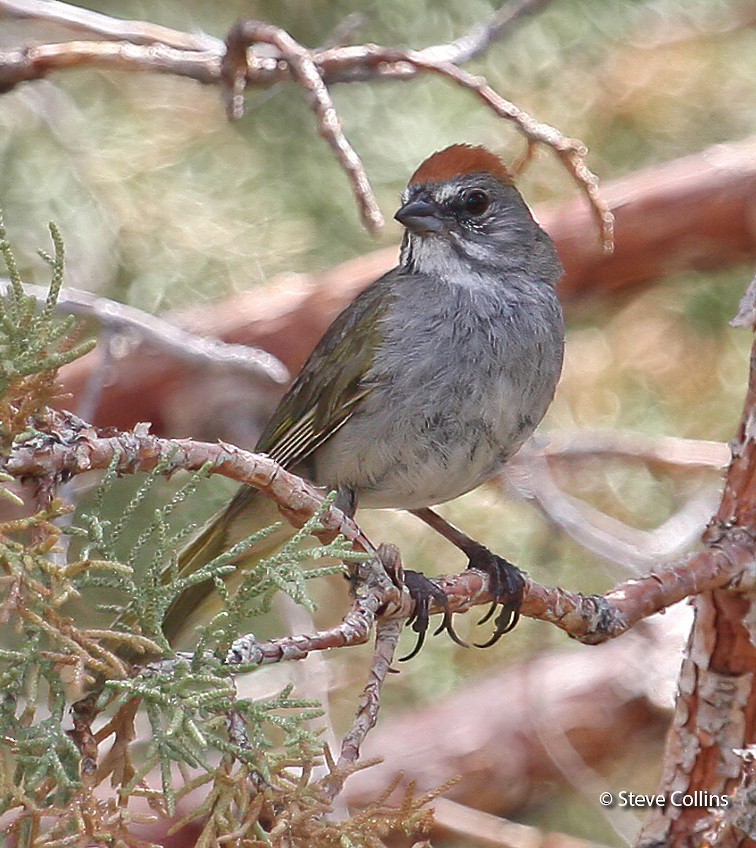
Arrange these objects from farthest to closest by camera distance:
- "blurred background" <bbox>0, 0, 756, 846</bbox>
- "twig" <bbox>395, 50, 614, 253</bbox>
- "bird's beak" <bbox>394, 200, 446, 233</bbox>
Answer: "blurred background" <bbox>0, 0, 756, 846</bbox> → "bird's beak" <bbox>394, 200, 446, 233</bbox> → "twig" <bbox>395, 50, 614, 253</bbox>

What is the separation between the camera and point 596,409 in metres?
5.07

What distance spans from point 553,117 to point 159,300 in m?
1.74

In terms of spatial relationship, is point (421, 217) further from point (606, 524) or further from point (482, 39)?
point (606, 524)

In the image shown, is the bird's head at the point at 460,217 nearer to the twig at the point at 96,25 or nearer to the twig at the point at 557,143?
the twig at the point at 557,143

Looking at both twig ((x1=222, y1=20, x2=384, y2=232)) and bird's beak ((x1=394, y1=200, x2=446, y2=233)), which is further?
bird's beak ((x1=394, y1=200, x2=446, y2=233))

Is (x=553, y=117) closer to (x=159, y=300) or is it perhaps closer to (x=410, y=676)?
(x=159, y=300)

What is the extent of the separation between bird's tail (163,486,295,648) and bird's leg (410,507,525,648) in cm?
55

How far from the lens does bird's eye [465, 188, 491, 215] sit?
3.67 m

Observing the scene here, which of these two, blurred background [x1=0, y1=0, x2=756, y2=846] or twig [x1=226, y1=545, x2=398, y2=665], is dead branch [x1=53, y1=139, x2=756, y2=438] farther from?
twig [x1=226, y1=545, x2=398, y2=665]

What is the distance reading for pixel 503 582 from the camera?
3.10 metres

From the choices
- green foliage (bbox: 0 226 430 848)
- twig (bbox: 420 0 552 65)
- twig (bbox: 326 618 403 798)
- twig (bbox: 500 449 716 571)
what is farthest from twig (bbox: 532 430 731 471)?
green foliage (bbox: 0 226 430 848)

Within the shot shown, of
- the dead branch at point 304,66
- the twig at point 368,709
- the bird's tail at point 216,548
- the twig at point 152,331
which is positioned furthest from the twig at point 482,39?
the twig at point 368,709

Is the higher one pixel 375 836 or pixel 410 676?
pixel 410 676

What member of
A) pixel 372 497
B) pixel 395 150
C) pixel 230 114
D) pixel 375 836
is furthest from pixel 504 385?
pixel 395 150
